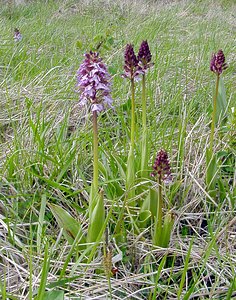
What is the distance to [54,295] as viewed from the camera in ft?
3.33

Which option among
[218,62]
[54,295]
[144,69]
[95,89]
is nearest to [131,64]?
[144,69]

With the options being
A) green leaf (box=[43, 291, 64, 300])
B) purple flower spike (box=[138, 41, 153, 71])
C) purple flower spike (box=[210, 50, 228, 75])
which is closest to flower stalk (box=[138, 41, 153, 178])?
purple flower spike (box=[138, 41, 153, 71])

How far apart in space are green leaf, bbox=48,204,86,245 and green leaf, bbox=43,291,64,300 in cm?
27

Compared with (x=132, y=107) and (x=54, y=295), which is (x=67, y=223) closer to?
(x=54, y=295)

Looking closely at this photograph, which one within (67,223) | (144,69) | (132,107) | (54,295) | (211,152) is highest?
(144,69)

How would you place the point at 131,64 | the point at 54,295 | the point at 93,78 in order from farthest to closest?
1. the point at 131,64
2. the point at 93,78
3. the point at 54,295

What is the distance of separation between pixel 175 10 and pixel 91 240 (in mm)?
6356

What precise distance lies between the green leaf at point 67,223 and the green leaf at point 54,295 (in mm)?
272

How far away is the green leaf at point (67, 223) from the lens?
128 cm

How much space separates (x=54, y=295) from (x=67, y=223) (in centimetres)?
30

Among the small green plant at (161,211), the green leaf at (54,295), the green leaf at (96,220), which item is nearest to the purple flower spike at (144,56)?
the small green plant at (161,211)

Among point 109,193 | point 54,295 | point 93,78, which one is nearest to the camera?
point 54,295

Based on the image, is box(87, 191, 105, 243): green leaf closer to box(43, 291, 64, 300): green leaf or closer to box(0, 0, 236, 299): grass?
box(0, 0, 236, 299): grass

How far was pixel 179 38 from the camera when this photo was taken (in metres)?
4.51
